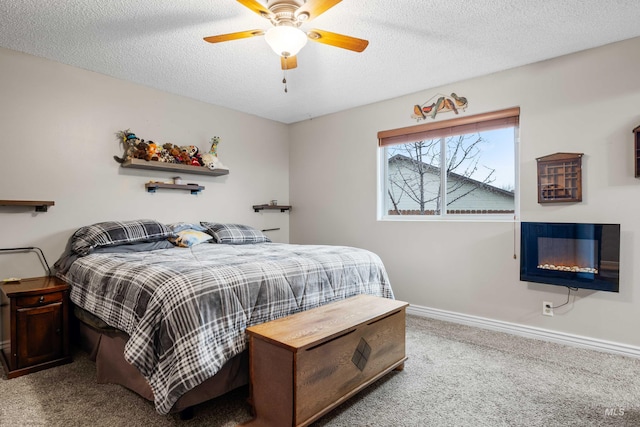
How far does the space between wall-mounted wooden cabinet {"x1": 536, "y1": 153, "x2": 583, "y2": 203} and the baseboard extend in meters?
1.06

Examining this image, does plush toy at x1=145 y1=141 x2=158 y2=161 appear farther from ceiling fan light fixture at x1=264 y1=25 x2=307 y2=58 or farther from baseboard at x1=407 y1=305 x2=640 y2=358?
baseboard at x1=407 y1=305 x2=640 y2=358

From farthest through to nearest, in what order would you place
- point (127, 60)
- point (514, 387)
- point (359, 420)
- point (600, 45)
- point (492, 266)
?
point (492, 266) → point (127, 60) → point (600, 45) → point (514, 387) → point (359, 420)

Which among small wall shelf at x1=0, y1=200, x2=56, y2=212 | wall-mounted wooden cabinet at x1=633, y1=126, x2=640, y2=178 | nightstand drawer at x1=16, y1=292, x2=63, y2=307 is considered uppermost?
wall-mounted wooden cabinet at x1=633, y1=126, x2=640, y2=178

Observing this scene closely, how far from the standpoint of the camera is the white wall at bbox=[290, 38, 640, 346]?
259cm

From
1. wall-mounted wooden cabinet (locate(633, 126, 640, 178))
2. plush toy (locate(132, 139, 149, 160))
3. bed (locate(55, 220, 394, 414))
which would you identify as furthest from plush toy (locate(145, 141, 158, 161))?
wall-mounted wooden cabinet (locate(633, 126, 640, 178))

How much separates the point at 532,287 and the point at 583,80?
1666mm

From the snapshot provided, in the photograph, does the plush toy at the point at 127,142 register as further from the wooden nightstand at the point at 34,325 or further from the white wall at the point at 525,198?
the white wall at the point at 525,198

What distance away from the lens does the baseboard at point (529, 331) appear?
260cm

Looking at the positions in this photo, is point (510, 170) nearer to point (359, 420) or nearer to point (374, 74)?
point (374, 74)

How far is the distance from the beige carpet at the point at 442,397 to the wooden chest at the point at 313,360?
0.15 meters

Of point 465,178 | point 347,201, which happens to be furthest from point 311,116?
point 465,178

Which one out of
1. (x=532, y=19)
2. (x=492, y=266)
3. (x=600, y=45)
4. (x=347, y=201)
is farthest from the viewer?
(x=347, y=201)

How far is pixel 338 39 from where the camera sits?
2.12m

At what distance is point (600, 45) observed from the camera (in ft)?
8.72
